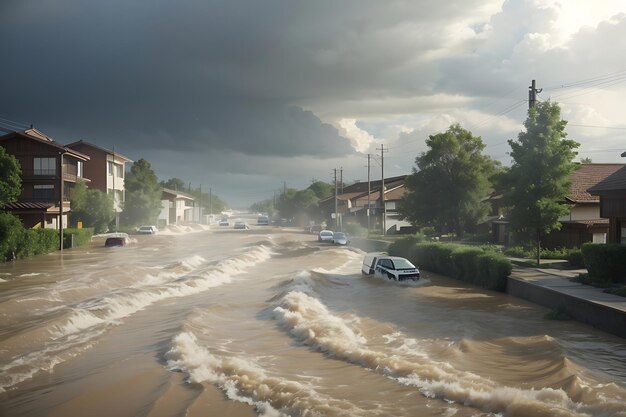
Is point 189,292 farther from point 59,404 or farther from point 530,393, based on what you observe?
point 530,393

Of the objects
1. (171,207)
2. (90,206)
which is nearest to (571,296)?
(90,206)

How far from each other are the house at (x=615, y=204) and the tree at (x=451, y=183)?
1027 inches

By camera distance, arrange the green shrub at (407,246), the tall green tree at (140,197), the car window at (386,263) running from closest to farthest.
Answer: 1. the car window at (386,263)
2. the green shrub at (407,246)
3. the tall green tree at (140,197)

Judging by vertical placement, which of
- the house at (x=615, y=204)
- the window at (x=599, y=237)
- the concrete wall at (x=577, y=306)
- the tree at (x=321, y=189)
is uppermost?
the tree at (x=321, y=189)

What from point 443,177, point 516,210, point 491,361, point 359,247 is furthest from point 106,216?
point 491,361

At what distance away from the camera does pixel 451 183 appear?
180 feet

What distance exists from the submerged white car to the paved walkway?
205 inches

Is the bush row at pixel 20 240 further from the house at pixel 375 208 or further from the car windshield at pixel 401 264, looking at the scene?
the house at pixel 375 208

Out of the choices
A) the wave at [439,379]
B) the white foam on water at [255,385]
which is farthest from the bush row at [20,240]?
the white foam on water at [255,385]

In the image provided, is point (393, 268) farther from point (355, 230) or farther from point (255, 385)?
point (355, 230)

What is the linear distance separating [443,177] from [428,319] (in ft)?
121

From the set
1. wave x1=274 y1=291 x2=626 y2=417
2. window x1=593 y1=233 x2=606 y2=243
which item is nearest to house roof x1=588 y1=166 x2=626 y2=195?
window x1=593 y1=233 x2=606 y2=243

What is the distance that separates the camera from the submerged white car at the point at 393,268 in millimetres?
28922

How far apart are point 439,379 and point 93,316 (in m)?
13.5
